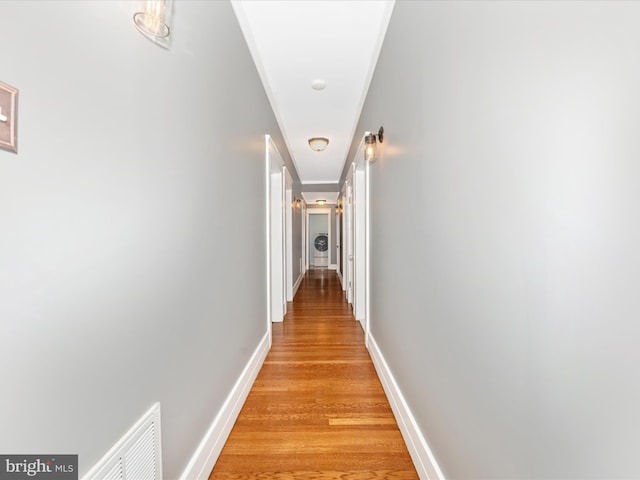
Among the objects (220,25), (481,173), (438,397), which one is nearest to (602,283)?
(481,173)

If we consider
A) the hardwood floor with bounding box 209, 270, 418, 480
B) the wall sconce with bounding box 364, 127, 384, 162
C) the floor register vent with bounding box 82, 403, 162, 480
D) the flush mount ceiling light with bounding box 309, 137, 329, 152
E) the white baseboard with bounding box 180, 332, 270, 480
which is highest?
the flush mount ceiling light with bounding box 309, 137, 329, 152

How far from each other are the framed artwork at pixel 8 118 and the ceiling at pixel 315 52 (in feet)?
6.06

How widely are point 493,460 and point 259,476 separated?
1.10 meters

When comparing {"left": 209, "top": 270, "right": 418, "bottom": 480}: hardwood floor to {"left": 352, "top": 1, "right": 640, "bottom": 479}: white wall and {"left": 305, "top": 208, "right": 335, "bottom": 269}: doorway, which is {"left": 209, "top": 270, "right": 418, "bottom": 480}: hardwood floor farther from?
{"left": 305, "top": 208, "right": 335, "bottom": 269}: doorway

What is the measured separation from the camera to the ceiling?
2092mm

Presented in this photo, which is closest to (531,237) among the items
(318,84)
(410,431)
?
(410,431)

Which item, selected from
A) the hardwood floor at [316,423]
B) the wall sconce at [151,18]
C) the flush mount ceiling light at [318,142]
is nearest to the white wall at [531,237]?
the hardwood floor at [316,423]

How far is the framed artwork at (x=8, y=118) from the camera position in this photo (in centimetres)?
57

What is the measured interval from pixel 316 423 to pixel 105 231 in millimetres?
1639

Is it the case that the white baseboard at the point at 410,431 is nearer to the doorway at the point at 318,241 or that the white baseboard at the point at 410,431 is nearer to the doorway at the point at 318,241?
the doorway at the point at 318,241

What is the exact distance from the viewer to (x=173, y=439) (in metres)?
1.20

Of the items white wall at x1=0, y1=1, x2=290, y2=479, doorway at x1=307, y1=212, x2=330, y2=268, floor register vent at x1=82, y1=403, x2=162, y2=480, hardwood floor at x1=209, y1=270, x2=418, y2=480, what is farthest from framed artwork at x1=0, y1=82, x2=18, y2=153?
doorway at x1=307, y1=212, x2=330, y2=268

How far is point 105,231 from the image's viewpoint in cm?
84

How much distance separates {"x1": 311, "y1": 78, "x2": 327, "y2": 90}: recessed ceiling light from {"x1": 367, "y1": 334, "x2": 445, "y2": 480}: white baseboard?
2.57 meters
